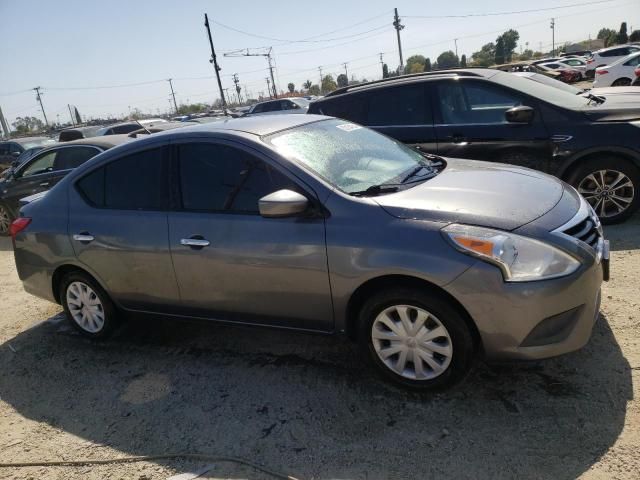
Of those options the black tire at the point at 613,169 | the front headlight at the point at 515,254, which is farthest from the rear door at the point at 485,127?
the front headlight at the point at 515,254

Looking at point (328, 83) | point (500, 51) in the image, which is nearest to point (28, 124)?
point (328, 83)

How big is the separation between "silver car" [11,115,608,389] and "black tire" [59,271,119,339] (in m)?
0.02

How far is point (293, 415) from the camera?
2.96m

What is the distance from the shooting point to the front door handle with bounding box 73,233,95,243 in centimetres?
391

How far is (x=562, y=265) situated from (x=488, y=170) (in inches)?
44.9

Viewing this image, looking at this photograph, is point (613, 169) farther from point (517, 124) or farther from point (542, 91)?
point (542, 91)

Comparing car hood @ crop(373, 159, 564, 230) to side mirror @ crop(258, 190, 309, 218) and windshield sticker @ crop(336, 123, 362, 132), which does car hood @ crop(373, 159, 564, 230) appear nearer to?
side mirror @ crop(258, 190, 309, 218)

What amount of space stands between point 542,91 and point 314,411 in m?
4.55

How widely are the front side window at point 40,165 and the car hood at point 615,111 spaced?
780cm

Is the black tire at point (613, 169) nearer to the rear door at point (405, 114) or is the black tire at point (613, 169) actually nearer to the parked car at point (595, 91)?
the parked car at point (595, 91)

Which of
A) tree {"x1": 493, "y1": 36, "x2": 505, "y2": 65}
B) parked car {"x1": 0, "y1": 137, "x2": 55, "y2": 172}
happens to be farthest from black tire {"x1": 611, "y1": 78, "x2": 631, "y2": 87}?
tree {"x1": 493, "y1": 36, "x2": 505, "y2": 65}

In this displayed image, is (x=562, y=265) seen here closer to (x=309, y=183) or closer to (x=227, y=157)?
(x=309, y=183)

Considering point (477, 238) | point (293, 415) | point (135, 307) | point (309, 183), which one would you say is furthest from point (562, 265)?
point (135, 307)

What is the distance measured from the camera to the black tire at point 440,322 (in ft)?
8.95
